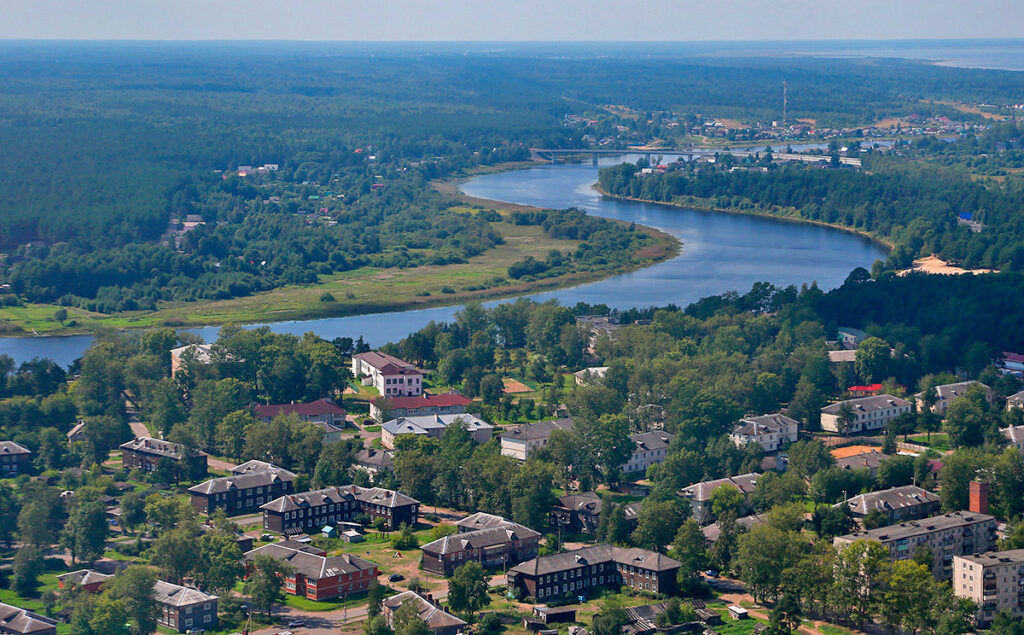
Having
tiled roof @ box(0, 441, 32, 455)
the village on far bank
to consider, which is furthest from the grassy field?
tiled roof @ box(0, 441, 32, 455)

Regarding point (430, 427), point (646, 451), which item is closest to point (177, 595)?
point (430, 427)

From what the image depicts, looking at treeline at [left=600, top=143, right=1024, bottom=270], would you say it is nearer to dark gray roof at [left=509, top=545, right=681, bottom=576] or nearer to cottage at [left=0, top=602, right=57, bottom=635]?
dark gray roof at [left=509, top=545, right=681, bottom=576]

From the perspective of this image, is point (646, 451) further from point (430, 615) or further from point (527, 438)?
point (430, 615)

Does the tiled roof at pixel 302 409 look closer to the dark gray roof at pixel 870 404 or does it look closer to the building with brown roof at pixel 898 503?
the dark gray roof at pixel 870 404

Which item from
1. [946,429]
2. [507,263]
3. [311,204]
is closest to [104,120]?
[311,204]

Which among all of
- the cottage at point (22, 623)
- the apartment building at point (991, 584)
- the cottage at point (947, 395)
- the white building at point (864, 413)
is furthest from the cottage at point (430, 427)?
the apartment building at point (991, 584)

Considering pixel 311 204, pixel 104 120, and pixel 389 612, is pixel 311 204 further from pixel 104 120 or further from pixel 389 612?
pixel 389 612
